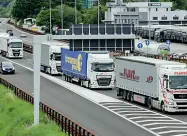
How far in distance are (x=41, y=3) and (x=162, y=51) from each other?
108 m

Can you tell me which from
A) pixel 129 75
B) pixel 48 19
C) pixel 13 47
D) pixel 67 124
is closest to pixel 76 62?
pixel 129 75

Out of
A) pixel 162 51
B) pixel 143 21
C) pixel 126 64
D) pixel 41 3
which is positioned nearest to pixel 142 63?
pixel 126 64

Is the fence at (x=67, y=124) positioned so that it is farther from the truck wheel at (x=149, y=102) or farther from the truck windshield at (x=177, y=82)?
the truck windshield at (x=177, y=82)

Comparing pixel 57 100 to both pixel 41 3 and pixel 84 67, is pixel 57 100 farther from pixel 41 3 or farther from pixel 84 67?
pixel 41 3

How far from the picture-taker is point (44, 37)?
37.4 m

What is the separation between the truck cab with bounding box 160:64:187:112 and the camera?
145ft

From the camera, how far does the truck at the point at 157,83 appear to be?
145 feet

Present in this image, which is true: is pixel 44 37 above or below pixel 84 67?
above

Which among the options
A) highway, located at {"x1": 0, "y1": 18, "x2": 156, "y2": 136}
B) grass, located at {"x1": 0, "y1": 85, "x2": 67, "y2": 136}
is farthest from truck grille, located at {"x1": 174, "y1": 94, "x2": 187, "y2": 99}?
grass, located at {"x1": 0, "y1": 85, "x2": 67, "y2": 136}

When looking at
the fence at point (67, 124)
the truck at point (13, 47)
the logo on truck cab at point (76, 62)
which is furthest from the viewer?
the truck at point (13, 47)

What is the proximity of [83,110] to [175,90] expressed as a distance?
6894 millimetres

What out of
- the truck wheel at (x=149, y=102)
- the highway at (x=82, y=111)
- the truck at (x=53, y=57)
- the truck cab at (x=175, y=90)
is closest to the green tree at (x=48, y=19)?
the truck at (x=53, y=57)

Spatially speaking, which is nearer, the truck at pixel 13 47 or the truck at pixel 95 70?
the truck at pixel 95 70

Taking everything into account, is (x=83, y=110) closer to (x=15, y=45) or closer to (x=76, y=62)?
(x=76, y=62)
